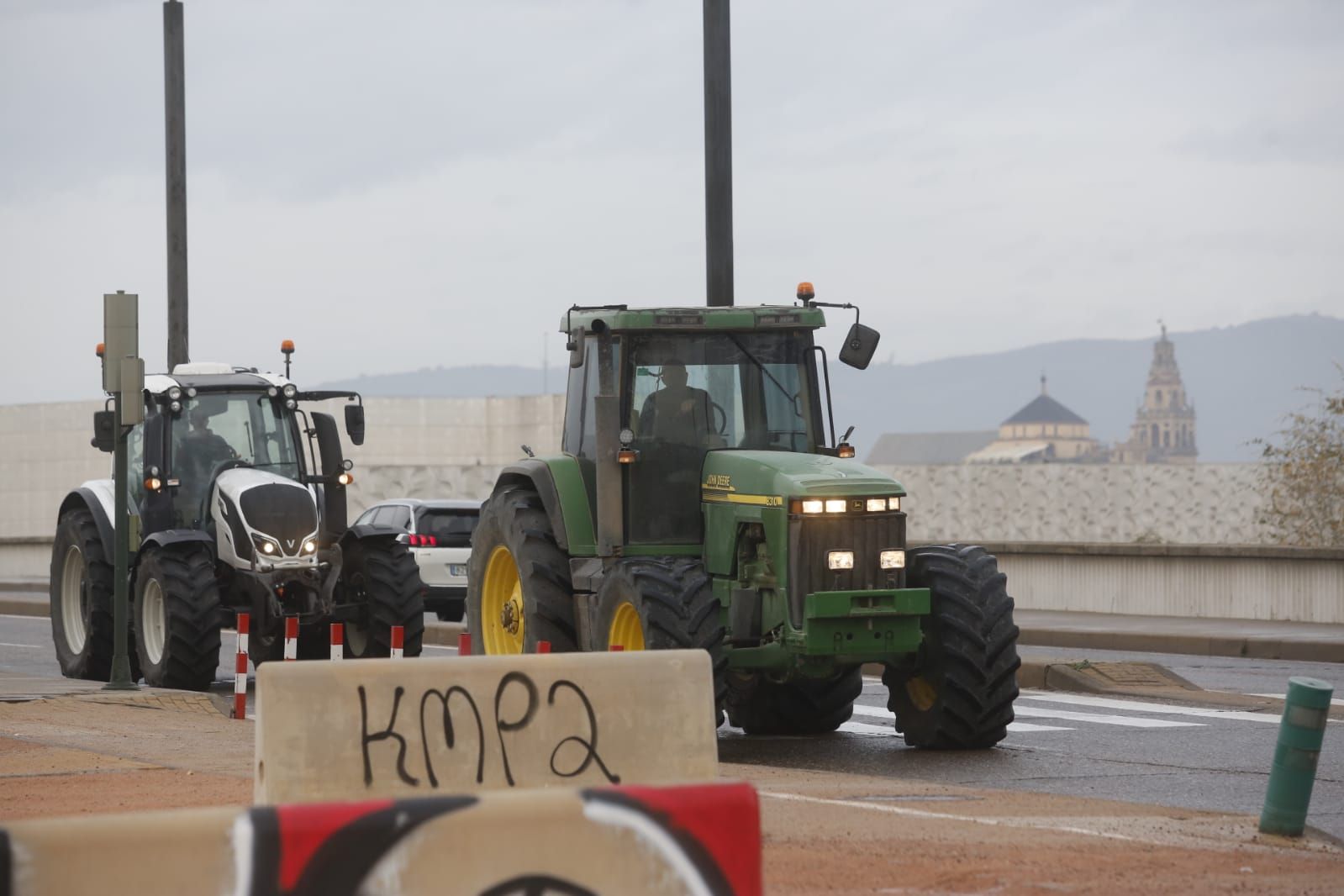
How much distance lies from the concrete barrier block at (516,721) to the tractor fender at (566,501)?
6.50 metres

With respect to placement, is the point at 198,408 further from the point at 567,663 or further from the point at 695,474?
the point at 567,663

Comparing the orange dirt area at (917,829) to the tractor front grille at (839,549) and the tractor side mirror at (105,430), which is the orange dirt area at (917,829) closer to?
the tractor front grille at (839,549)

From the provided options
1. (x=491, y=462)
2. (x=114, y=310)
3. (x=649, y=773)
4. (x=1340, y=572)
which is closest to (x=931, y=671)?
(x=649, y=773)

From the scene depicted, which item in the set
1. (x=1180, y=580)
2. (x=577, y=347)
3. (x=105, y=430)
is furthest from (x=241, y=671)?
(x=1180, y=580)

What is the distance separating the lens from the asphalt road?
11000mm

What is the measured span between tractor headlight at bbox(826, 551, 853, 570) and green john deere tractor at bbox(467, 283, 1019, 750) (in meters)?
0.01

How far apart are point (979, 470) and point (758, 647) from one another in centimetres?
3274

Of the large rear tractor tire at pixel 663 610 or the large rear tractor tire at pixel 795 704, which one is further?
the large rear tractor tire at pixel 795 704

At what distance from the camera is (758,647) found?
1293 cm

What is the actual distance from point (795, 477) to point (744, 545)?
77 cm

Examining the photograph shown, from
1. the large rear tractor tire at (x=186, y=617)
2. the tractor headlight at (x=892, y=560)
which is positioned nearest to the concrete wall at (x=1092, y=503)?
the large rear tractor tire at (x=186, y=617)

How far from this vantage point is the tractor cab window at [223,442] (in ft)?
59.4

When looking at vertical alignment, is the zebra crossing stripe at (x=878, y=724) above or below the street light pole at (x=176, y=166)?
below

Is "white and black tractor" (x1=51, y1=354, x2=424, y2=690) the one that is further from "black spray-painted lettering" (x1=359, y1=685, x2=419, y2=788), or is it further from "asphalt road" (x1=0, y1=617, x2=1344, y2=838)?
"black spray-painted lettering" (x1=359, y1=685, x2=419, y2=788)
